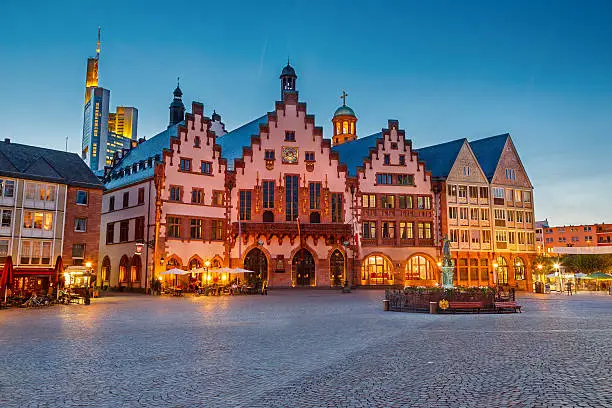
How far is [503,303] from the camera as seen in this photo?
31.8m

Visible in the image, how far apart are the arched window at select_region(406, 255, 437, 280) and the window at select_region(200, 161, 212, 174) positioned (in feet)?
85.9

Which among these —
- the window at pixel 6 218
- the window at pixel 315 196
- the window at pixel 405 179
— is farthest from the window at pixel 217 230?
the window at pixel 405 179

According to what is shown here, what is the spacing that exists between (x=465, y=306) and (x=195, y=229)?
34.8m

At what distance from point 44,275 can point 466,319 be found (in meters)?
37.4

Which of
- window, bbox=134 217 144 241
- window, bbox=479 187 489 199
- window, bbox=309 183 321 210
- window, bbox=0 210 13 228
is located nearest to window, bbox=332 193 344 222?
window, bbox=309 183 321 210

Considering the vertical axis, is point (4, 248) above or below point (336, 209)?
below

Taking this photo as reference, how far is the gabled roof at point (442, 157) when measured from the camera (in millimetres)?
69938

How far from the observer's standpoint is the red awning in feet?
150

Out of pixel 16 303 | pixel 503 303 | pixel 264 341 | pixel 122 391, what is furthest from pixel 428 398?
pixel 16 303

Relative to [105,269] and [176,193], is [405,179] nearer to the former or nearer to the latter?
[176,193]

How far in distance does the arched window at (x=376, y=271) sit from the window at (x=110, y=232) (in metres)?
29.5

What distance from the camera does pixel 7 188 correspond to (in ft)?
158

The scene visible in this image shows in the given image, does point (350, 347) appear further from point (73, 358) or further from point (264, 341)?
point (73, 358)

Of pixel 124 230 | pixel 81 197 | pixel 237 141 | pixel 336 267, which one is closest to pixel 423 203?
pixel 336 267
